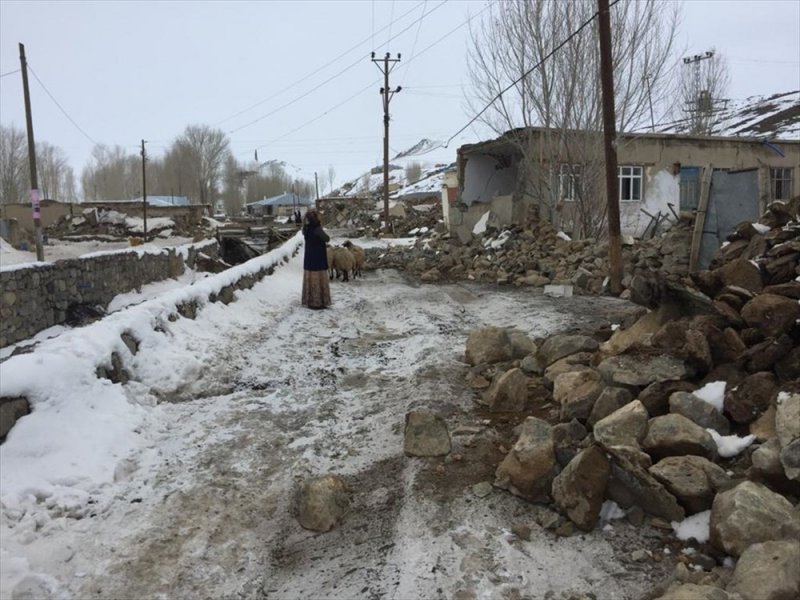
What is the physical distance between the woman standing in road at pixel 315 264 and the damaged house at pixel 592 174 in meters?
7.81

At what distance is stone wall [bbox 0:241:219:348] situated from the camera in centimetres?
967

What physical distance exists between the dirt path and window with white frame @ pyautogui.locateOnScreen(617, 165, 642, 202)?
52.7 feet

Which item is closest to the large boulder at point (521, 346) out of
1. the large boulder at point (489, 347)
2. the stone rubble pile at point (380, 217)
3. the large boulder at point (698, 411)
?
the large boulder at point (489, 347)

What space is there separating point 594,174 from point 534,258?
9.88ft

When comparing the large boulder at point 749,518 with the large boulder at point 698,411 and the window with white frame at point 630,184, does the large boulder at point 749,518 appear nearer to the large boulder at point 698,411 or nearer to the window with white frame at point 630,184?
the large boulder at point 698,411

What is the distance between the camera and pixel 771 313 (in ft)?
13.3

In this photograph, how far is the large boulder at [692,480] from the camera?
9.78 feet

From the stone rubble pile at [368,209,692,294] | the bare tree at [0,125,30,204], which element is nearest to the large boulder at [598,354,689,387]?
the stone rubble pile at [368,209,692,294]

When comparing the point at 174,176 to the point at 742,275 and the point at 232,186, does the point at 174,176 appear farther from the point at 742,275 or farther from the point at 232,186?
the point at 742,275

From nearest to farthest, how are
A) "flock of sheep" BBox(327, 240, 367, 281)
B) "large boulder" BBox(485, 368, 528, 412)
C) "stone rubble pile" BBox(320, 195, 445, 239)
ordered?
1. "large boulder" BBox(485, 368, 528, 412)
2. "flock of sheep" BBox(327, 240, 367, 281)
3. "stone rubble pile" BBox(320, 195, 445, 239)

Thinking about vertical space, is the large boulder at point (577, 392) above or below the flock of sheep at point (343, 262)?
below

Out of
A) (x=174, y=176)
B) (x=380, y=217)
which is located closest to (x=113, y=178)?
(x=174, y=176)

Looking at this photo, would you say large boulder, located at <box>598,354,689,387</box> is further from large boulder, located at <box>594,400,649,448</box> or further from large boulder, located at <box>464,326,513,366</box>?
large boulder, located at <box>464,326,513,366</box>

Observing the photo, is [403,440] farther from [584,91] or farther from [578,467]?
[584,91]
